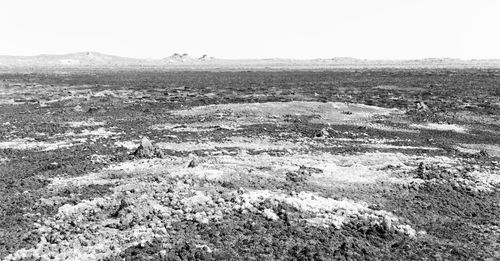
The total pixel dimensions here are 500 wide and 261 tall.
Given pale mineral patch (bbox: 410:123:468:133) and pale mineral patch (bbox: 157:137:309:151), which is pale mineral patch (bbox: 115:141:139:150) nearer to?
pale mineral patch (bbox: 157:137:309:151)

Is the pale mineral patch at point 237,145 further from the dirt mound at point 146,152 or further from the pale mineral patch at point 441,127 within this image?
the pale mineral patch at point 441,127

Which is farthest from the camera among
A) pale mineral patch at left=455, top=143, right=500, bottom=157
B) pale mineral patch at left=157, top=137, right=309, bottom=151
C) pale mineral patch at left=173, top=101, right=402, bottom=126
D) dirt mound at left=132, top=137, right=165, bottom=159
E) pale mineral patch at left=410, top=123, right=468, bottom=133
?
pale mineral patch at left=173, top=101, right=402, bottom=126

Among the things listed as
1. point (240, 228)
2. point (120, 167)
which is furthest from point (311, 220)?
point (120, 167)

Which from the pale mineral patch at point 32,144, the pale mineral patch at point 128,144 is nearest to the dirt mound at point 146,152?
the pale mineral patch at point 128,144

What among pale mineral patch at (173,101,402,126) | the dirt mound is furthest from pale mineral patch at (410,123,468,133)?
the dirt mound

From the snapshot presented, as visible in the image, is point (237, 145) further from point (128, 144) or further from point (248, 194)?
point (248, 194)

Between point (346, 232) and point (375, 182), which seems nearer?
point (346, 232)

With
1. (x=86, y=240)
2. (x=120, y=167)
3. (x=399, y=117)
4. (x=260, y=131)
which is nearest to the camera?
(x=86, y=240)

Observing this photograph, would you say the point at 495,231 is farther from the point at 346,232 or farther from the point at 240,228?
the point at 240,228

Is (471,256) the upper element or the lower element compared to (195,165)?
lower

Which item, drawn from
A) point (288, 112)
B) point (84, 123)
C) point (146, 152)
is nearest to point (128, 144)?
point (146, 152)

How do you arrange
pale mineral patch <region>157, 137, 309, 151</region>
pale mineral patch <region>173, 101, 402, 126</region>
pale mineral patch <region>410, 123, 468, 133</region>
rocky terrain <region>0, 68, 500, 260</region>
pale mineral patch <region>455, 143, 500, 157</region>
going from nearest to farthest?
rocky terrain <region>0, 68, 500, 260</region> < pale mineral patch <region>157, 137, 309, 151</region> < pale mineral patch <region>455, 143, 500, 157</region> < pale mineral patch <region>410, 123, 468, 133</region> < pale mineral patch <region>173, 101, 402, 126</region>
